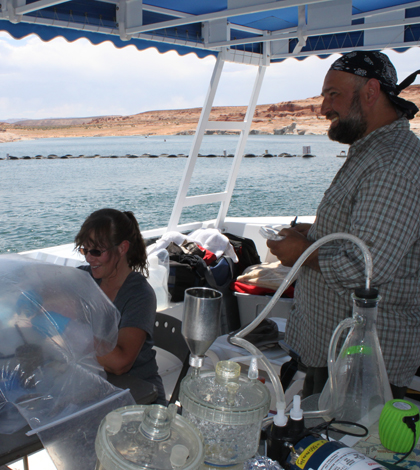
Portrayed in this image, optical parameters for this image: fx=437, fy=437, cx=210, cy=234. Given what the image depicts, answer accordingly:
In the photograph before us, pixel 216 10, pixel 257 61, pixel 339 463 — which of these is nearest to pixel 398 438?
pixel 339 463

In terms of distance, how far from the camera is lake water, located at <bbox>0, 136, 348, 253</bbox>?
45.8 ft

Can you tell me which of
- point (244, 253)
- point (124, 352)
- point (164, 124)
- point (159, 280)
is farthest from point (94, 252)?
point (164, 124)

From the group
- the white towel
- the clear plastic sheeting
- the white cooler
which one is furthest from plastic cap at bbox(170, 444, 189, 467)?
the white towel

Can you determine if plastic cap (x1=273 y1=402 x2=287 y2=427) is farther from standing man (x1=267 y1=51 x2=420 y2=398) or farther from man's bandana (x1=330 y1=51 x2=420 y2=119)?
man's bandana (x1=330 y1=51 x2=420 y2=119)

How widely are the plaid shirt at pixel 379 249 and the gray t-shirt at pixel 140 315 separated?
1.70 feet

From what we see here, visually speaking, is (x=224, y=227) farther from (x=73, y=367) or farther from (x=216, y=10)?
(x=73, y=367)

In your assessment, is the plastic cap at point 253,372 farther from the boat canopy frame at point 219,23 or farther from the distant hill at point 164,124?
the distant hill at point 164,124

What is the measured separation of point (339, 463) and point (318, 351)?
0.68 m

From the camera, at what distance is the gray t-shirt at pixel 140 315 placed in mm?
1454

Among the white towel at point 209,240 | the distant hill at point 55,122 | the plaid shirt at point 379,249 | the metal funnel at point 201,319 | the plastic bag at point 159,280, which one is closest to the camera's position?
the metal funnel at point 201,319

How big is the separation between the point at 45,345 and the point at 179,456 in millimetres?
529

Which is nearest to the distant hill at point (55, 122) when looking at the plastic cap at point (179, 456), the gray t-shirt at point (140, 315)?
the gray t-shirt at point (140, 315)

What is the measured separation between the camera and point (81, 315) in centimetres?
95

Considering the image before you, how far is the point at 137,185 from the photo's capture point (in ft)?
68.2
